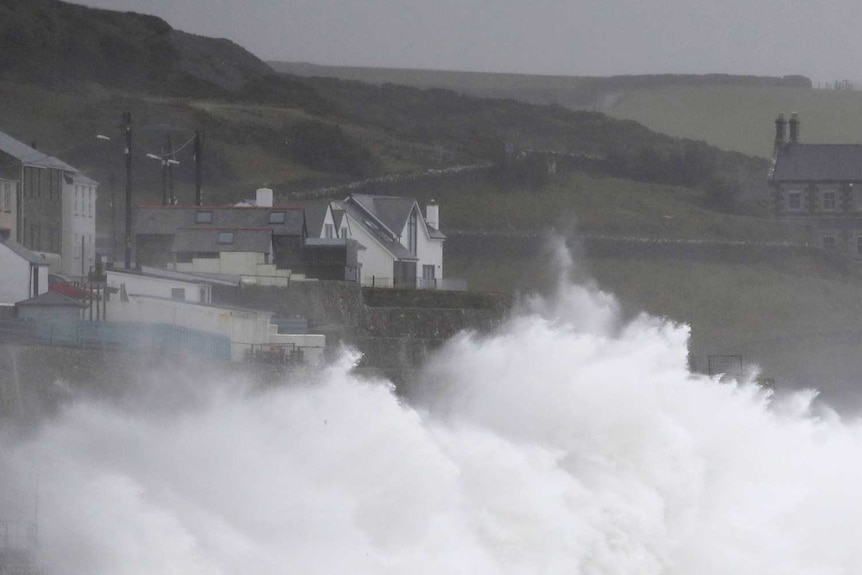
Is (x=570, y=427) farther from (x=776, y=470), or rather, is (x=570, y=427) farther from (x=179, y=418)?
(x=179, y=418)

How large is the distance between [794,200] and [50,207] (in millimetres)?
39649

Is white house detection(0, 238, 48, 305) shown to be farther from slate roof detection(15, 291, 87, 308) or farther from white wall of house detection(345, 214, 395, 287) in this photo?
white wall of house detection(345, 214, 395, 287)

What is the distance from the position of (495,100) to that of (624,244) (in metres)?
28.4

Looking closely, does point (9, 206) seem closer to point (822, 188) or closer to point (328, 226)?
point (328, 226)

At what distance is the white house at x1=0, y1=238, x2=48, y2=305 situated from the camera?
35.5m

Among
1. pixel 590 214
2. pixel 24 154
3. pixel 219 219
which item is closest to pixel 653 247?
pixel 590 214

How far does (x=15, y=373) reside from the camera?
28.9 meters

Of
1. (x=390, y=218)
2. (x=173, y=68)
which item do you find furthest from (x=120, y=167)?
(x=173, y=68)

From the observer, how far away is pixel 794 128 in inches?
3167

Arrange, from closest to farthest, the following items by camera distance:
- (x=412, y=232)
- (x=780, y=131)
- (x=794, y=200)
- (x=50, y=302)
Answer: (x=50, y=302) → (x=412, y=232) → (x=794, y=200) → (x=780, y=131)

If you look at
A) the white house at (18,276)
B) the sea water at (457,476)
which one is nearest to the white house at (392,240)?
the sea water at (457,476)

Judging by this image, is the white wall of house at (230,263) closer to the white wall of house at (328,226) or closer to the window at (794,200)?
the white wall of house at (328,226)

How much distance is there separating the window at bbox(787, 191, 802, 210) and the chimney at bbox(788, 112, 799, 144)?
8.83 feet

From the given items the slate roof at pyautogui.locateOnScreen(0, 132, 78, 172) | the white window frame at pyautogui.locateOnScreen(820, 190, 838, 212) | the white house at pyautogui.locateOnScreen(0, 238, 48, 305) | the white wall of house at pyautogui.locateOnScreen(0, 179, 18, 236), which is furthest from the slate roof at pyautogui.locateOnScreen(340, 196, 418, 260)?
the white window frame at pyautogui.locateOnScreen(820, 190, 838, 212)
